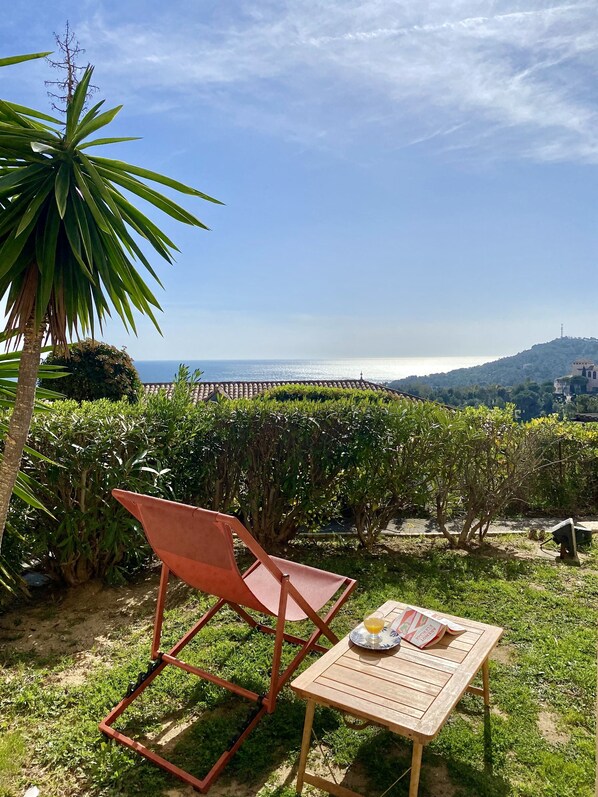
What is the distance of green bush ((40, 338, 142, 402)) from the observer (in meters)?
9.09

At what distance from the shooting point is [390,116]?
8.17 meters

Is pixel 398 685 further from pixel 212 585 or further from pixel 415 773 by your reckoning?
pixel 212 585

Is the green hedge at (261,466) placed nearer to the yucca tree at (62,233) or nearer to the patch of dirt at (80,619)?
the patch of dirt at (80,619)

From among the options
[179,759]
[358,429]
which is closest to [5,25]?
[358,429]

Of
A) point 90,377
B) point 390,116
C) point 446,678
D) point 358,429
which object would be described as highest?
point 390,116

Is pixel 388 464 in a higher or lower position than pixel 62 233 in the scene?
lower

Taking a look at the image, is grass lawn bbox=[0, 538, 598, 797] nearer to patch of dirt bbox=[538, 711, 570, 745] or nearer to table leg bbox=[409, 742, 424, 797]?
patch of dirt bbox=[538, 711, 570, 745]

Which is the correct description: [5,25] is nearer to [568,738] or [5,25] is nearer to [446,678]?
[446,678]

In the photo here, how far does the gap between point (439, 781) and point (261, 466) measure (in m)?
3.27

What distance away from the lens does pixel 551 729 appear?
2580mm

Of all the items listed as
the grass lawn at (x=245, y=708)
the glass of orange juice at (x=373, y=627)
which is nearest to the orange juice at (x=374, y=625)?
the glass of orange juice at (x=373, y=627)

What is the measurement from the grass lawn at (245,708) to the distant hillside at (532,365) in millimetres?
57416

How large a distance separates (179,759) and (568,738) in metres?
1.89

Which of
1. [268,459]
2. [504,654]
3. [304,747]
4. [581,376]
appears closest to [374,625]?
[304,747]
